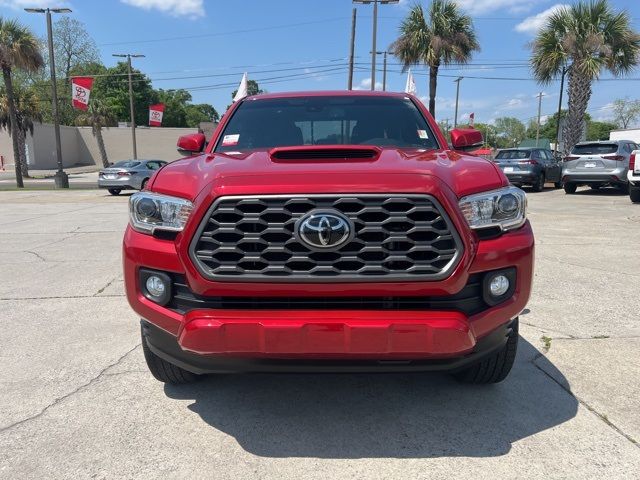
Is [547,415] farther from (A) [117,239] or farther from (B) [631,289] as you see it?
(A) [117,239]

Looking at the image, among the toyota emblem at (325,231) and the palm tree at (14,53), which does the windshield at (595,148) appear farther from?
the palm tree at (14,53)

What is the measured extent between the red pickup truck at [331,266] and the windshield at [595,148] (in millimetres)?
15439

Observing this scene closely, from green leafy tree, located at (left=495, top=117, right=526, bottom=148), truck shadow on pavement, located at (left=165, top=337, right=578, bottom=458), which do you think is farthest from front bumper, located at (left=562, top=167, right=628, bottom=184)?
green leafy tree, located at (left=495, top=117, right=526, bottom=148)

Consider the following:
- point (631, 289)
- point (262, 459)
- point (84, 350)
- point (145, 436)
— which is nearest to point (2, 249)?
point (84, 350)

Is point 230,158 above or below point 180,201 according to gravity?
above

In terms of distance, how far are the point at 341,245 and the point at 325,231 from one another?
0.32 ft

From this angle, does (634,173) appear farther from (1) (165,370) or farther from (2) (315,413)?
(1) (165,370)

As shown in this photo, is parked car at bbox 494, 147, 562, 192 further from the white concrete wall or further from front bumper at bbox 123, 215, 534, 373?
the white concrete wall

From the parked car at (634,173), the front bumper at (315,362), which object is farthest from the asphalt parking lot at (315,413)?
the parked car at (634,173)

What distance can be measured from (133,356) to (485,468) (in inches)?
99.8

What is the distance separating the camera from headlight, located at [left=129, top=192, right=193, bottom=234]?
2.53m

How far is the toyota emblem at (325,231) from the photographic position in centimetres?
235

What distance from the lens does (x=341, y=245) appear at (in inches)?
93.1

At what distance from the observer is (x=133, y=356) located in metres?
3.82
